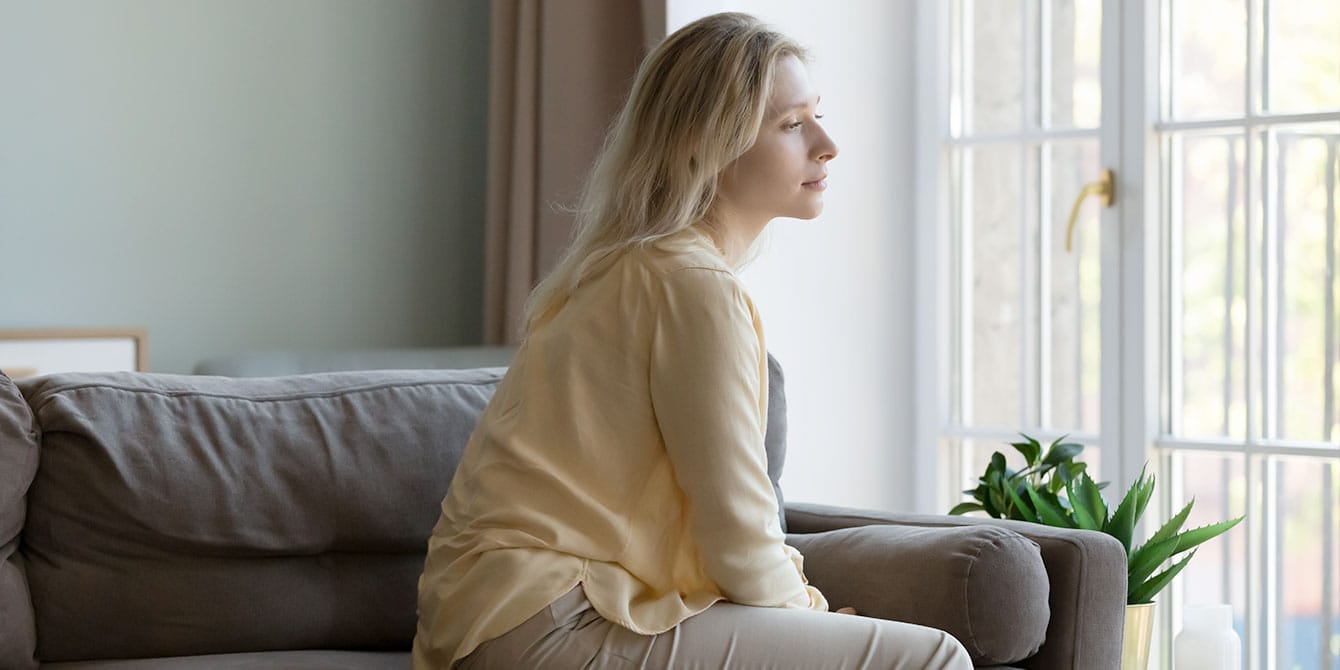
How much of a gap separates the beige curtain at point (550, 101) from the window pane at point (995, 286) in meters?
0.90

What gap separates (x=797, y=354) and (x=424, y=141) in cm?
103

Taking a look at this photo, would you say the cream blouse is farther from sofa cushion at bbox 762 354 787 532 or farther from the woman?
sofa cushion at bbox 762 354 787 532

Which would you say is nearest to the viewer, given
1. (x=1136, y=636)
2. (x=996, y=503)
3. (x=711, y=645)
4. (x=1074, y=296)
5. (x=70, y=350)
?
(x=711, y=645)

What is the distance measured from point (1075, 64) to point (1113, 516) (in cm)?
134

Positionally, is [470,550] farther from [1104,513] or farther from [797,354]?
[797,354]

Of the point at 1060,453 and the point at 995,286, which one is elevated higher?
the point at 995,286

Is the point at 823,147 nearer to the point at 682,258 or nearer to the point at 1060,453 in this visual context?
the point at 682,258

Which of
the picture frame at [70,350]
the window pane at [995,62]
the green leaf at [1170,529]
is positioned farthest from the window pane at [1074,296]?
A: the picture frame at [70,350]

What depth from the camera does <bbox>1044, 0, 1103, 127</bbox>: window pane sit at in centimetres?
334

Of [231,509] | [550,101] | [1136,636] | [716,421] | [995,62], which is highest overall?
[995,62]

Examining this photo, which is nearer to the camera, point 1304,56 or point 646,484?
point 646,484

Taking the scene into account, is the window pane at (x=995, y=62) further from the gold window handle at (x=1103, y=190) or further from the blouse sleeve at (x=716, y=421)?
the blouse sleeve at (x=716, y=421)

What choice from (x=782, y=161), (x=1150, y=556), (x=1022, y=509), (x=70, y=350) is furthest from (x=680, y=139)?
(x=70, y=350)

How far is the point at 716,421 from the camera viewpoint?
5.50 feet
